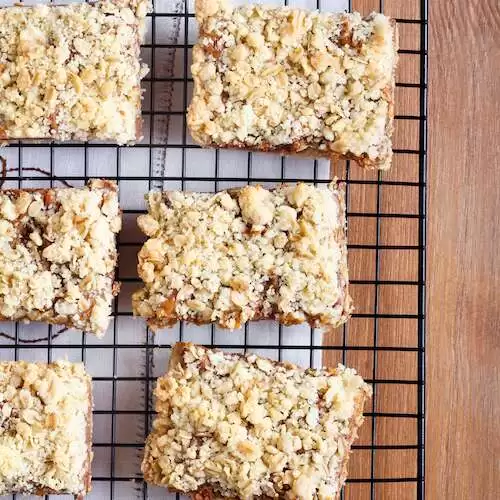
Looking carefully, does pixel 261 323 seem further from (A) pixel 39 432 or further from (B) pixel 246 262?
(A) pixel 39 432

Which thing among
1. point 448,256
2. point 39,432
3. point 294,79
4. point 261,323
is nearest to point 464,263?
point 448,256

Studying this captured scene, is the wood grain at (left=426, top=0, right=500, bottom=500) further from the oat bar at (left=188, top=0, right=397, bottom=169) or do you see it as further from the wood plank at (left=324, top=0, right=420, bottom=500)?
the oat bar at (left=188, top=0, right=397, bottom=169)

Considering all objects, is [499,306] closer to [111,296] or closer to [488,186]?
[488,186]

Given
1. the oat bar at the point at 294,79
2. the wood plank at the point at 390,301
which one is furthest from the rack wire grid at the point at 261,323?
the oat bar at the point at 294,79

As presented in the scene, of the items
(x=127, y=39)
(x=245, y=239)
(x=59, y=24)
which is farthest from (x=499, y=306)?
(x=59, y=24)

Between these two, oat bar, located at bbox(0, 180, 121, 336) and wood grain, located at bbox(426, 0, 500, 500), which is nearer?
oat bar, located at bbox(0, 180, 121, 336)

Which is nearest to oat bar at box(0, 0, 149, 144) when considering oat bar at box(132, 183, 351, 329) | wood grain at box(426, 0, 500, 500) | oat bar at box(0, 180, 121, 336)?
oat bar at box(0, 180, 121, 336)
